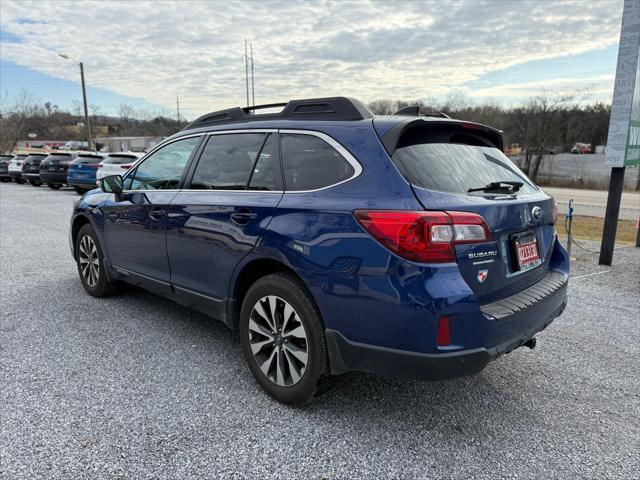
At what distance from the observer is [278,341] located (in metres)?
2.91

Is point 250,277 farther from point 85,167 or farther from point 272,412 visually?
point 85,167

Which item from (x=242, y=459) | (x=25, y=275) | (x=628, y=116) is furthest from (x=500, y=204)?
(x=25, y=275)

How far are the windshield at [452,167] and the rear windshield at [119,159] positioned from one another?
15.7 m

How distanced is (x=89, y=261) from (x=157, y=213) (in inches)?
67.5

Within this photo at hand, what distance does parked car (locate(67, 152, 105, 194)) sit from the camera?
Result: 17.3 metres

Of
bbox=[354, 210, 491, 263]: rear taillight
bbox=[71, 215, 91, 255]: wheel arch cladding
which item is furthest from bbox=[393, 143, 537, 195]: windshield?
bbox=[71, 215, 91, 255]: wheel arch cladding

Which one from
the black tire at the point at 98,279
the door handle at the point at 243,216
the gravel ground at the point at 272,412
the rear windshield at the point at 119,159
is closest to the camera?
the gravel ground at the point at 272,412

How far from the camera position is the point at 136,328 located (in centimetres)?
417

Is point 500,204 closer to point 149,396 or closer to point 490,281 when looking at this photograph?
point 490,281

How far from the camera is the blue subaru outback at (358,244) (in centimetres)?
233

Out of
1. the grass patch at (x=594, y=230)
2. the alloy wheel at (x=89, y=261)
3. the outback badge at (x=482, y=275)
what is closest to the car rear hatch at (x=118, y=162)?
the alloy wheel at (x=89, y=261)

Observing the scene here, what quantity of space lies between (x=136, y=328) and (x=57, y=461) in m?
1.84

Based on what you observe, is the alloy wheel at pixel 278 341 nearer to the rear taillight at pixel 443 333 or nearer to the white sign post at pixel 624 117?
the rear taillight at pixel 443 333

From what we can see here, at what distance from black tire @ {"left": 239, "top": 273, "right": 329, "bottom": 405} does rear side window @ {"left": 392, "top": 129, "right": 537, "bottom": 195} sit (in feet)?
3.02
